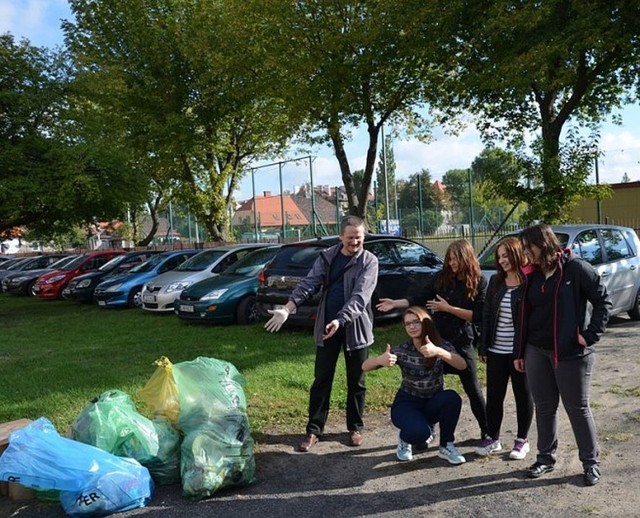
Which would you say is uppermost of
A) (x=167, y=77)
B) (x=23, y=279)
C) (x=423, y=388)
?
(x=167, y=77)

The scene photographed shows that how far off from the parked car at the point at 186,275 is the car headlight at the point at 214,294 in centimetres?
208

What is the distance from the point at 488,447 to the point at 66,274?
18.5 metres

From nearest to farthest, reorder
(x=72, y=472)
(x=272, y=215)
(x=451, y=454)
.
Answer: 1. (x=72, y=472)
2. (x=451, y=454)
3. (x=272, y=215)

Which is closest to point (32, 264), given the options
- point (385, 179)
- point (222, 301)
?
point (385, 179)

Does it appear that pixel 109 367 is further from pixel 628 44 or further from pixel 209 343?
pixel 628 44

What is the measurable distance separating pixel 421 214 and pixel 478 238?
276 centimetres

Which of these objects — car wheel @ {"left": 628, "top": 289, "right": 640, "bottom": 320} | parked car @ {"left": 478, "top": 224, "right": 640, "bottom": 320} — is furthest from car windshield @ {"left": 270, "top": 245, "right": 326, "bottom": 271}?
car wheel @ {"left": 628, "top": 289, "right": 640, "bottom": 320}

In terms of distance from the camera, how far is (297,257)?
9.81 meters

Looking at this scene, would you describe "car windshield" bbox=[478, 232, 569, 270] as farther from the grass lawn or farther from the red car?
the red car

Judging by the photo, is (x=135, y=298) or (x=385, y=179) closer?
(x=135, y=298)

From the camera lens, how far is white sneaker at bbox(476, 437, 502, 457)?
4.58m

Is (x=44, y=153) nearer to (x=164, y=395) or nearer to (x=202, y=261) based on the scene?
(x=202, y=261)

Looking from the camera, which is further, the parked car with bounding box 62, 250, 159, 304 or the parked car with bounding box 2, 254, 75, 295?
the parked car with bounding box 2, 254, 75, 295

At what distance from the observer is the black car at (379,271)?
9.54 meters
